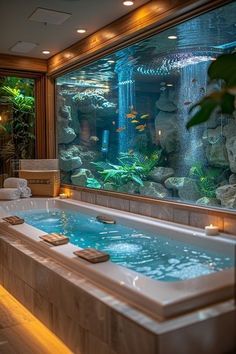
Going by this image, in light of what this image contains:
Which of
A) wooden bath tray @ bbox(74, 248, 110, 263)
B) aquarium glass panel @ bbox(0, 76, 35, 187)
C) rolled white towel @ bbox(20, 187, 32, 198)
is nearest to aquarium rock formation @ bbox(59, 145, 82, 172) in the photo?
aquarium glass panel @ bbox(0, 76, 35, 187)

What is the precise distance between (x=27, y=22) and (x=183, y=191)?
2365 millimetres

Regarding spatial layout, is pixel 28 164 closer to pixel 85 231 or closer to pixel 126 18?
pixel 85 231

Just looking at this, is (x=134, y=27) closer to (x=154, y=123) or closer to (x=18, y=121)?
(x=154, y=123)

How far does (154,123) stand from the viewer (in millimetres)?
4652

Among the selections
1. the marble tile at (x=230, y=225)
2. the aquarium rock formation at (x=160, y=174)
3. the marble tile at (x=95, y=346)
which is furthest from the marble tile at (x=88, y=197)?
the marble tile at (x=95, y=346)

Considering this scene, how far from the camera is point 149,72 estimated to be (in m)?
4.60

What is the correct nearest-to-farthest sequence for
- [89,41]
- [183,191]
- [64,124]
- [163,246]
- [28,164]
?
[163,246] → [183,191] → [89,41] → [28,164] → [64,124]

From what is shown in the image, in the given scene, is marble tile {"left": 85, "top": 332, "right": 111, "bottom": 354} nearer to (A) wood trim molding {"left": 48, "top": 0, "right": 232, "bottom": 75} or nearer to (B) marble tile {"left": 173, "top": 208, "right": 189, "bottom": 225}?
(B) marble tile {"left": 173, "top": 208, "right": 189, "bottom": 225}

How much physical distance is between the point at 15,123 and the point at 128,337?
459cm

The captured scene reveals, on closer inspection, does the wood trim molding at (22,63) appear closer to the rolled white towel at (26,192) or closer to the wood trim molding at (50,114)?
the wood trim molding at (50,114)

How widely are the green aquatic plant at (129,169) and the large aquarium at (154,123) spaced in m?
0.01

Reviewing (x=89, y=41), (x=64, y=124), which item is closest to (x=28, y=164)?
(x=64, y=124)

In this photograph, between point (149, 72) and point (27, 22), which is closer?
point (27, 22)

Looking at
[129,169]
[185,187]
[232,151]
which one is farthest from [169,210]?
[129,169]
